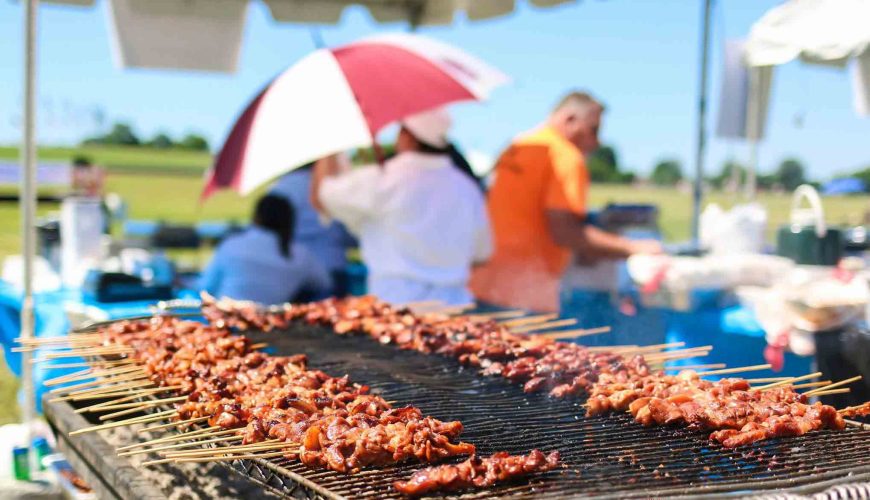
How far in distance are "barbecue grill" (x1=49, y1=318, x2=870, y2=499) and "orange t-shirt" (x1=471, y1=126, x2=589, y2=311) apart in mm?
2479

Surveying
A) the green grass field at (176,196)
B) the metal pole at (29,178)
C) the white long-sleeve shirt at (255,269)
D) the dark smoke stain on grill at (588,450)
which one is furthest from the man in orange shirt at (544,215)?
the green grass field at (176,196)

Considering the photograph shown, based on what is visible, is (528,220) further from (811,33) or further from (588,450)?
(588,450)

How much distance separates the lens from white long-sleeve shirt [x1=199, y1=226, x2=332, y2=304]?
6.85m

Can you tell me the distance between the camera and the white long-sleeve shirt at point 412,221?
16.4ft

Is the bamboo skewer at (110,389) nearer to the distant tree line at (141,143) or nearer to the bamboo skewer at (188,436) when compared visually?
the bamboo skewer at (188,436)

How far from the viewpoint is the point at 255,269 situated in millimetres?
A: 6918

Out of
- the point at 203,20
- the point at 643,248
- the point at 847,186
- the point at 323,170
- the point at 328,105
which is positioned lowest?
the point at 643,248

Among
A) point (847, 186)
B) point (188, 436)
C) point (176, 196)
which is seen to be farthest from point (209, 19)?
point (176, 196)

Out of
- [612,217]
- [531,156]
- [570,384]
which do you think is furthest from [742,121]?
[570,384]

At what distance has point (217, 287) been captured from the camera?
23.1 feet

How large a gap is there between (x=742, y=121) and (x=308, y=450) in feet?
24.8

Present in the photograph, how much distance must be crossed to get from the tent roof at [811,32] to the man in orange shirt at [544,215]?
51.4 inches

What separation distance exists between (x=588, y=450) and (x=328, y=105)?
3117 millimetres

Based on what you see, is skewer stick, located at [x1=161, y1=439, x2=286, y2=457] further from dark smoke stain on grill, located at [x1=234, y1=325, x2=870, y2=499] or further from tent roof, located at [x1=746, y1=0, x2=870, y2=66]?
tent roof, located at [x1=746, y1=0, x2=870, y2=66]
